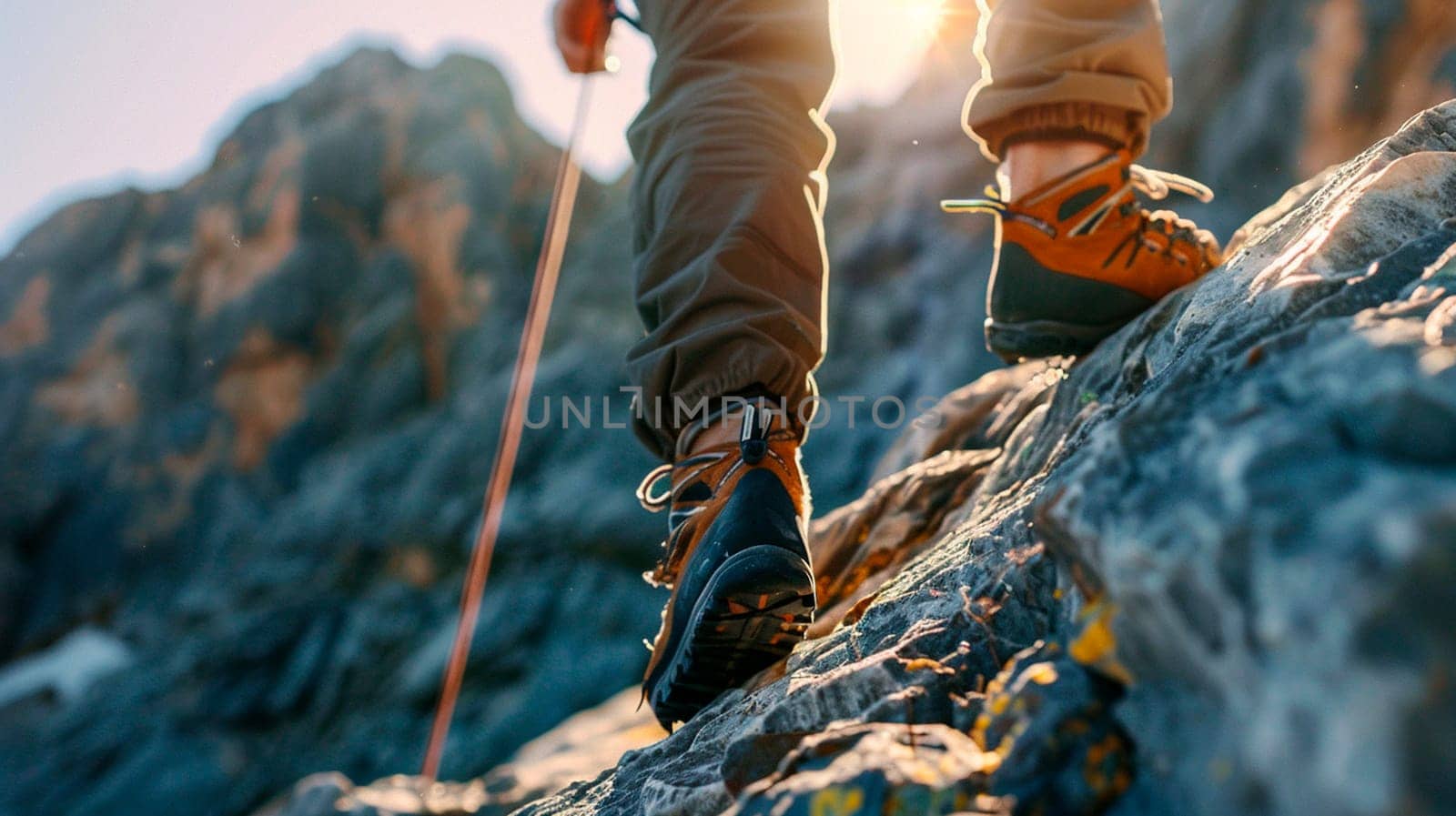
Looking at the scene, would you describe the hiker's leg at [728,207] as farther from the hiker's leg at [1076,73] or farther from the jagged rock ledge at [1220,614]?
the jagged rock ledge at [1220,614]

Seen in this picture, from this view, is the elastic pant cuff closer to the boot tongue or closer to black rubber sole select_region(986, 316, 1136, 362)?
black rubber sole select_region(986, 316, 1136, 362)

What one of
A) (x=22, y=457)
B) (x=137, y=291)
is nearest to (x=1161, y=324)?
(x=22, y=457)

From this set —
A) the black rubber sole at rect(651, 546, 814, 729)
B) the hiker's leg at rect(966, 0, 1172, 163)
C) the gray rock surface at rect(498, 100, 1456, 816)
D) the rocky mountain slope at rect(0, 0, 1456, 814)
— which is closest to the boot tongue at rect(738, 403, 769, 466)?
the black rubber sole at rect(651, 546, 814, 729)

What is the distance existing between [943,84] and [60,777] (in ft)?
65.1

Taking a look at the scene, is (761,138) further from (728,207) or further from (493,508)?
(493,508)

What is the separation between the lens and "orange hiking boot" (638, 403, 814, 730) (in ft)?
4.86

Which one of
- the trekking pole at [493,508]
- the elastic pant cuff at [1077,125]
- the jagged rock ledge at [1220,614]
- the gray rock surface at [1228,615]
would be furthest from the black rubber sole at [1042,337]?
the trekking pole at [493,508]

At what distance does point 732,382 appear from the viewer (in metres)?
1.69

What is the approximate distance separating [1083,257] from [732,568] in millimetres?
1114

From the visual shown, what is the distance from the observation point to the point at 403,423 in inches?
797

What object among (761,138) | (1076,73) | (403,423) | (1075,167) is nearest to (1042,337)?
(1075,167)

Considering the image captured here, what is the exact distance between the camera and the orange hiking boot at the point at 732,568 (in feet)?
4.86

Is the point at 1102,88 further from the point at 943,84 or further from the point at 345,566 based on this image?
the point at 943,84

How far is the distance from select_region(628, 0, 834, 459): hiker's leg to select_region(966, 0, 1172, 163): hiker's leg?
41cm
